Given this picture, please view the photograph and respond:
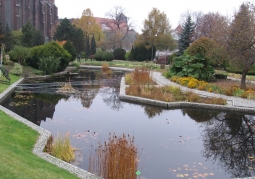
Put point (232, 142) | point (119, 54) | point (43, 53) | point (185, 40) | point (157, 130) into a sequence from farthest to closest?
point (119, 54), point (185, 40), point (43, 53), point (157, 130), point (232, 142)

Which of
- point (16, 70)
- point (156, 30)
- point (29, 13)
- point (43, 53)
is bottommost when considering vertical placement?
point (16, 70)

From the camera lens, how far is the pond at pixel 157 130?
5465 mm

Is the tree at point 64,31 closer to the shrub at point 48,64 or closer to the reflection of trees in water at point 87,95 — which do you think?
the shrub at point 48,64

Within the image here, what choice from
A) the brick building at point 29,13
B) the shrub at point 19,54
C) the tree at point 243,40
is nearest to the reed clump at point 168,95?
the tree at point 243,40

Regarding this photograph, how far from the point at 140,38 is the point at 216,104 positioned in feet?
86.3

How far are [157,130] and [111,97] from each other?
16.3 ft

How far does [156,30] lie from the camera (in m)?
35.7

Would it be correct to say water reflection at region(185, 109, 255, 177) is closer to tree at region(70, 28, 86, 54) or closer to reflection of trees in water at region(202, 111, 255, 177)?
reflection of trees in water at region(202, 111, 255, 177)

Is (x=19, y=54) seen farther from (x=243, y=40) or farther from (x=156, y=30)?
(x=156, y=30)

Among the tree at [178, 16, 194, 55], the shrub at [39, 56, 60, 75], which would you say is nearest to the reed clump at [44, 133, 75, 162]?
the shrub at [39, 56, 60, 75]

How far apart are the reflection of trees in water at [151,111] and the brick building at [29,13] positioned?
3030 centimetres

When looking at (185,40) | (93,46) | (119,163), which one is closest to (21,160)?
(119,163)

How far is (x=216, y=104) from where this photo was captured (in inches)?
419

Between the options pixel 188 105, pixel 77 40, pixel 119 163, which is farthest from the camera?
pixel 77 40
